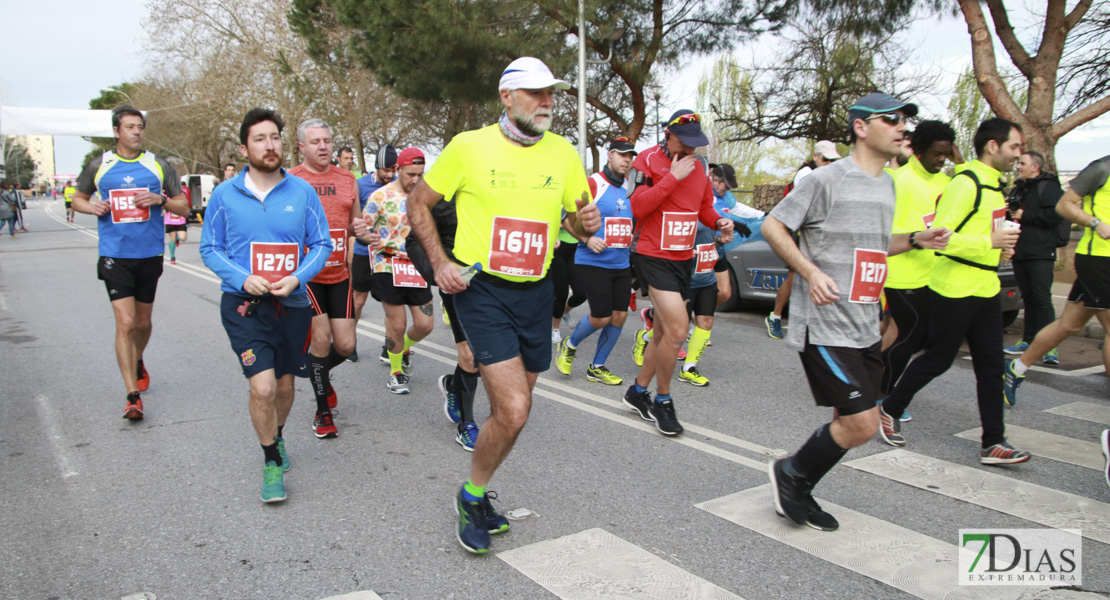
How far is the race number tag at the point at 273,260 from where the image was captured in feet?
13.0

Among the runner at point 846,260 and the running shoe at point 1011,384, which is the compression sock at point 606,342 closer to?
the running shoe at point 1011,384

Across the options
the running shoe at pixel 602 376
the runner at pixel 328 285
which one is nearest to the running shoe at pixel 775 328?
the running shoe at pixel 602 376

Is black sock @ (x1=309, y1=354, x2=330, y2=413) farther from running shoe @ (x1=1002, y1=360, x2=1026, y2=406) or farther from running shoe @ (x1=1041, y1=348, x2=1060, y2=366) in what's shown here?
running shoe @ (x1=1041, y1=348, x2=1060, y2=366)

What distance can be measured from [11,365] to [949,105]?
1038 inches

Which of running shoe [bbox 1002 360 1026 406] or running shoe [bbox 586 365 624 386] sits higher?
running shoe [bbox 1002 360 1026 406]

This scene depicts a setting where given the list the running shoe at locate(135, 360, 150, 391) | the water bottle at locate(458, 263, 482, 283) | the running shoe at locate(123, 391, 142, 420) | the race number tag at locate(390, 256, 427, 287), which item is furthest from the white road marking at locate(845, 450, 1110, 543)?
the running shoe at locate(135, 360, 150, 391)

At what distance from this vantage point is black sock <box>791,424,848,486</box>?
3421mm

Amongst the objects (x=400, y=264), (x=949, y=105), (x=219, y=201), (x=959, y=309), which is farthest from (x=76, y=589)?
(x=949, y=105)

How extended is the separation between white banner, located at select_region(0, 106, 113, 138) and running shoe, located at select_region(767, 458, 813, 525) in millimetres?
30638

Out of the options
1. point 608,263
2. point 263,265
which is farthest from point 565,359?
point 263,265

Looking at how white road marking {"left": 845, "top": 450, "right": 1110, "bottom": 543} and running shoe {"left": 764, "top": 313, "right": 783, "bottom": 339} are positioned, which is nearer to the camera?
white road marking {"left": 845, "top": 450, "right": 1110, "bottom": 543}

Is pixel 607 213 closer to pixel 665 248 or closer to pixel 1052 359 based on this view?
pixel 665 248

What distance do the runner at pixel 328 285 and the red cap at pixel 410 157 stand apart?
1.40 ft

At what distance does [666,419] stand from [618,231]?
1.81 meters
